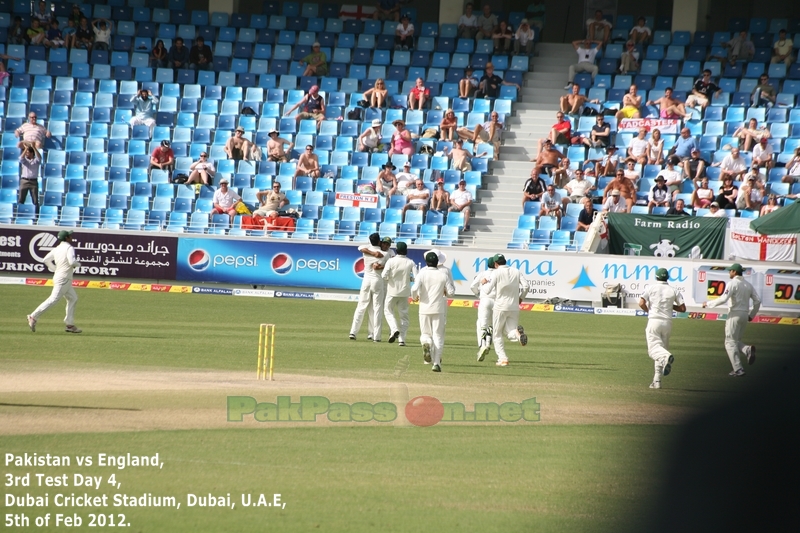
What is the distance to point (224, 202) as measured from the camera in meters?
29.2

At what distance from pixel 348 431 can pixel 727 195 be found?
63.0 ft

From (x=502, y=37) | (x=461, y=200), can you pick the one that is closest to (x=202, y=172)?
(x=461, y=200)

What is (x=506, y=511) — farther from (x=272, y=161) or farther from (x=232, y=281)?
(x=272, y=161)

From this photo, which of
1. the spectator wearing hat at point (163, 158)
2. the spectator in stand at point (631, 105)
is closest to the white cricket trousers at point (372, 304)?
the spectator wearing hat at point (163, 158)

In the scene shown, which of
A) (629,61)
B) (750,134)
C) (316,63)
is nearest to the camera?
(750,134)

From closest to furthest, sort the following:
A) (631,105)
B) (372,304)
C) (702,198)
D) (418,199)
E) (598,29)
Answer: (372,304)
(702,198)
(418,199)
(631,105)
(598,29)

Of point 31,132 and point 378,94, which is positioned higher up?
point 378,94

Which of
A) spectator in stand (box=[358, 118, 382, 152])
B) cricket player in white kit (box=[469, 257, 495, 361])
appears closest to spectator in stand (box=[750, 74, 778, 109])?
spectator in stand (box=[358, 118, 382, 152])

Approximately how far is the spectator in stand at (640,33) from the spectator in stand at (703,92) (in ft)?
9.45

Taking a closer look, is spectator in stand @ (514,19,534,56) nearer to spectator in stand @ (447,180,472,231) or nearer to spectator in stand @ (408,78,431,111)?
spectator in stand @ (408,78,431,111)

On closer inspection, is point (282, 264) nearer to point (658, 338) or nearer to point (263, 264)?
point (263, 264)

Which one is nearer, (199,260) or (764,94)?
(199,260)

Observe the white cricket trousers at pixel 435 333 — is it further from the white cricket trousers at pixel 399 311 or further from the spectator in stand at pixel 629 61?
the spectator in stand at pixel 629 61

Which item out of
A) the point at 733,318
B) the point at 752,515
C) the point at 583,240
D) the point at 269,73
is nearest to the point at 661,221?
the point at 583,240
